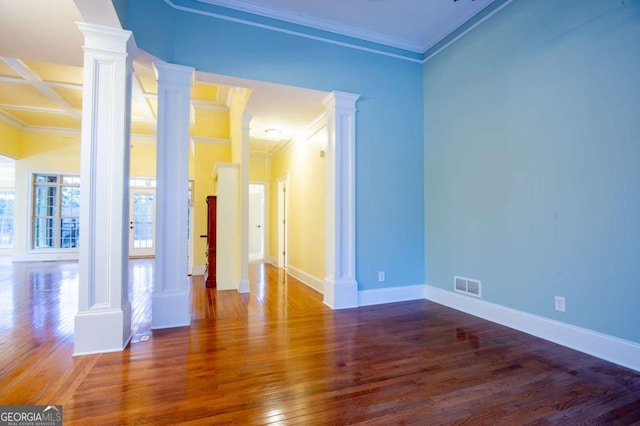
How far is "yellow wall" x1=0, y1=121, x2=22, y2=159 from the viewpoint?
7.21 m

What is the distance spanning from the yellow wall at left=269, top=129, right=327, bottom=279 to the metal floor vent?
1885 millimetres

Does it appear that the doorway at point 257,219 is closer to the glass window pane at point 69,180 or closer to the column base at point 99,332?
the glass window pane at point 69,180

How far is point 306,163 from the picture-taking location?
5594 mm

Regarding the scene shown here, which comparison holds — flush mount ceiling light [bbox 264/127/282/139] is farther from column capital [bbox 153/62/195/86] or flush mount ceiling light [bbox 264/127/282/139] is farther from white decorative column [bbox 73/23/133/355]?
white decorative column [bbox 73/23/133/355]

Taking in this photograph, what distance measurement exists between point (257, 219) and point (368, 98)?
5.66 meters

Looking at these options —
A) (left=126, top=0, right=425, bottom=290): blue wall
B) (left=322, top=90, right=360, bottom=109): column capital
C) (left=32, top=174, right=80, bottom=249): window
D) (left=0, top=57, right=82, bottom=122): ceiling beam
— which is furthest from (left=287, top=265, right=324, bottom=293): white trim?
(left=32, top=174, right=80, bottom=249): window

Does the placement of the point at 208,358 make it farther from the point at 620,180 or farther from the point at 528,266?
the point at 620,180

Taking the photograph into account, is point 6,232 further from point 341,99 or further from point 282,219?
point 341,99

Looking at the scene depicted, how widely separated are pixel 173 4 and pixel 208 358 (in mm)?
3529

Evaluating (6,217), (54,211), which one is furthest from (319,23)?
(6,217)

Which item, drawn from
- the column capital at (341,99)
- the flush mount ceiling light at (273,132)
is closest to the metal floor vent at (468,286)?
the column capital at (341,99)

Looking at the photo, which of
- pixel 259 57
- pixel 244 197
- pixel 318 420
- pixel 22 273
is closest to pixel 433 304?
pixel 318 420

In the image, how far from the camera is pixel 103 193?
2516 mm

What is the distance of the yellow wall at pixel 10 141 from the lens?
23.6 ft
